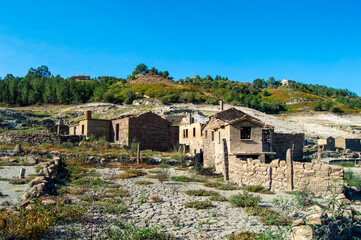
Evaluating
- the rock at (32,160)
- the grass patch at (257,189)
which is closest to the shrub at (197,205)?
the grass patch at (257,189)

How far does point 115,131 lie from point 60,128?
12.4 m

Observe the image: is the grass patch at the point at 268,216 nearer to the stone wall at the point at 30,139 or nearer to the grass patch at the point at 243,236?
the grass patch at the point at 243,236

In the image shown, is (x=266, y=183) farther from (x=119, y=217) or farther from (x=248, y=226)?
(x=119, y=217)

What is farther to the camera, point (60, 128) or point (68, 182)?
point (60, 128)

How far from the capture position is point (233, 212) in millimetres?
9961

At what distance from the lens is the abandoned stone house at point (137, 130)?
3143 centimetres

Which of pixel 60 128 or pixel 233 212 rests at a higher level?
pixel 60 128

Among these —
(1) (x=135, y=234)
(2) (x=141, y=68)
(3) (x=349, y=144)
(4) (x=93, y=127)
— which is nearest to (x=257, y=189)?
(1) (x=135, y=234)

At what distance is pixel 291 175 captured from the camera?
47.3ft

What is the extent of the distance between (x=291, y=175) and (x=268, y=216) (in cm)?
679

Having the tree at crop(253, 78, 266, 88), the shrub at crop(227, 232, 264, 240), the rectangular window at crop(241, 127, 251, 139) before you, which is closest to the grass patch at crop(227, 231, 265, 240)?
the shrub at crop(227, 232, 264, 240)

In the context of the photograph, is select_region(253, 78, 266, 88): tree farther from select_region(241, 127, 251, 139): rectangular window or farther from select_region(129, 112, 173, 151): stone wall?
select_region(241, 127, 251, 139): rectangular window

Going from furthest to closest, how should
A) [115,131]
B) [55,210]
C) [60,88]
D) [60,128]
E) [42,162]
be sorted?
[60,88]
[60,128]
[115,131]
[42,162]
[55,210]

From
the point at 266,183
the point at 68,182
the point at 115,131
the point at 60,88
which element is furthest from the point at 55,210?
the point at 60,88
